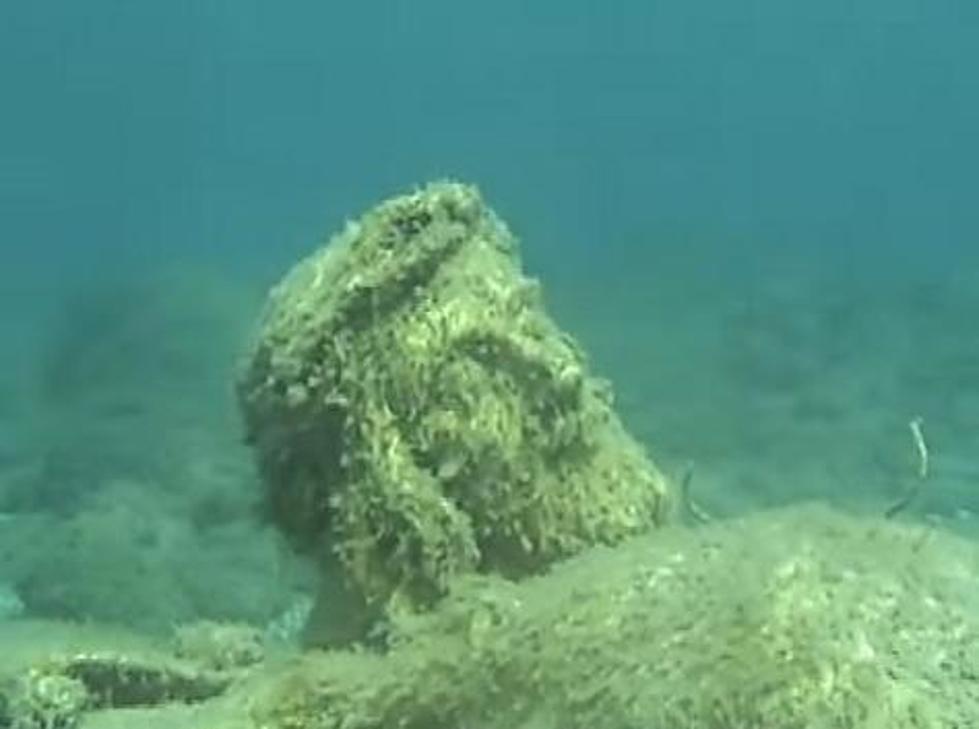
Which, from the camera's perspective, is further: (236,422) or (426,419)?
(236,422)

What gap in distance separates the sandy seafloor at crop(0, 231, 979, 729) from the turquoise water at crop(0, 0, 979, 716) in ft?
0.17

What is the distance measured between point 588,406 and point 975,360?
611 inches

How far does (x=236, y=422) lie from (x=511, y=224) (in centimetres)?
2841

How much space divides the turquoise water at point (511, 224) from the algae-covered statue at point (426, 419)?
66cm

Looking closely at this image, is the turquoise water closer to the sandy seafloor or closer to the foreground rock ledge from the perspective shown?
the sandy seafloor

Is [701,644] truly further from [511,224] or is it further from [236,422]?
[511,224]

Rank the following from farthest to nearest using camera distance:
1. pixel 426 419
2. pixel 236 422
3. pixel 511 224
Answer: pixel 511 224
pixel 236 422
pixel 426 419

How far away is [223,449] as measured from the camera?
579 inches

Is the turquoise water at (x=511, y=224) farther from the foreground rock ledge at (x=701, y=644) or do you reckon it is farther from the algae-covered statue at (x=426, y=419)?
the foreground rock ledge at (x=701, y=644)

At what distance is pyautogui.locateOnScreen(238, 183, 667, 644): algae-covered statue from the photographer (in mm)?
4262

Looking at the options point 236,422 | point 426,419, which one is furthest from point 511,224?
point 426,419

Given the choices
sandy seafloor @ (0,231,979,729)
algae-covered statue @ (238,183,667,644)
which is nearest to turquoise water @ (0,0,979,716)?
sandy seafloor @ (0,231,979,729)

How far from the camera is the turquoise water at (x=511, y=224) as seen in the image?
13.3 meters

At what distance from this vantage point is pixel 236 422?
18.8ft
